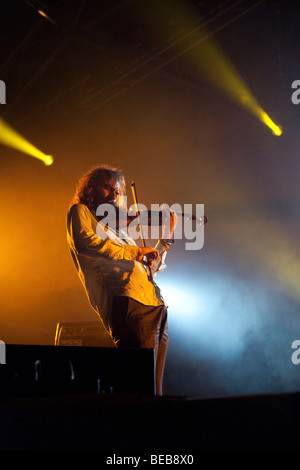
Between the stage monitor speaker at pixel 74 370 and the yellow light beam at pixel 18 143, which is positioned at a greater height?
the yellow light beam at pixel 18 143

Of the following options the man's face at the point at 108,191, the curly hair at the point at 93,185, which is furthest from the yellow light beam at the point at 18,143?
the man's face at the point at 108,191

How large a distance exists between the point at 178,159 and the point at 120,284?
2.57 meters

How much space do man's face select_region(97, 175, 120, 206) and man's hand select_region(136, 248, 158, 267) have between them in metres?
0.43

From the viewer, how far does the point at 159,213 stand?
2.50 metres

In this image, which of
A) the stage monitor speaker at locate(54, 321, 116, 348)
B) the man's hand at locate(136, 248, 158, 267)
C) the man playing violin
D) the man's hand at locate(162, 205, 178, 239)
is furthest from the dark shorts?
the stage monitor speaker at locate(54, 321, 116, 348)

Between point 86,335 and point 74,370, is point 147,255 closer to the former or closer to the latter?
point 74,370

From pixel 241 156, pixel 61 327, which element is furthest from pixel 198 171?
pixel 61 327

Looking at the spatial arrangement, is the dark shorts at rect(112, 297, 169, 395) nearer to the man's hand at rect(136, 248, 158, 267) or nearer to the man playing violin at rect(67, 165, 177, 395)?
the man playing violin at rect(67, 165, 177, 395)

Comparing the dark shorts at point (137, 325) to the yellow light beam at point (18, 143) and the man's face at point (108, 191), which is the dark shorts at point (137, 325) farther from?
A: the yellow light beam at point (18, 143)

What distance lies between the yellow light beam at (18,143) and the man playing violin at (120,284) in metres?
2.52

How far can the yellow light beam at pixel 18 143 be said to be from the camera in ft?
14.5

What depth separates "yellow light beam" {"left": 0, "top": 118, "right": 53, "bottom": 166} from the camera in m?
4.43

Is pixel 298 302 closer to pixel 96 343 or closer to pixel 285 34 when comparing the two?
pixel 96 343

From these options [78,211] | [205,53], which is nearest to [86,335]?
[78,211]
